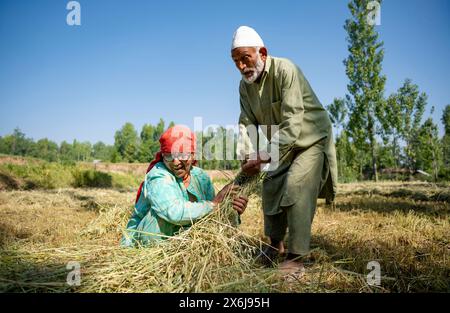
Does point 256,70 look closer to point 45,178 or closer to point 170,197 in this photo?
point 170,197

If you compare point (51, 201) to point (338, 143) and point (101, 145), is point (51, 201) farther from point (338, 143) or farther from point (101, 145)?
point (101, 145)

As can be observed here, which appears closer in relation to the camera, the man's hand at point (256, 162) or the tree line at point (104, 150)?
the man's hand at point (256, 162)

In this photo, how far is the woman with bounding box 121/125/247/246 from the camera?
2.32 m

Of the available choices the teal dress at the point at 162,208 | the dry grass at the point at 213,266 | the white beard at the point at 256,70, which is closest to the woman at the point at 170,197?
the teal dress at the point at 162,208

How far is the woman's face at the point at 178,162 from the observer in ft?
8.06

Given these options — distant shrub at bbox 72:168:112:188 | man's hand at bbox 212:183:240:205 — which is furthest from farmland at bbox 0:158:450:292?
distant shrub at bbox 72:168:112:188

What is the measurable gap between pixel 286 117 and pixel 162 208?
1181 millimetres

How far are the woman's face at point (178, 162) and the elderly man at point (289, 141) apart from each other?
0.47 m

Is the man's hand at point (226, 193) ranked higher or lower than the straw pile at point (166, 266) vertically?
higher

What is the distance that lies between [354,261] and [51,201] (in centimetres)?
695

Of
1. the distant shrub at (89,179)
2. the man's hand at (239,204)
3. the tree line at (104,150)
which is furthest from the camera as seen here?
the tree line at (104,150)

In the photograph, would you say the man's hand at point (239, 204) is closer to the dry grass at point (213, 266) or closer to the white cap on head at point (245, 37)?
the dry grass at point (213, 266)

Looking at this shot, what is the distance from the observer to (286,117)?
2508mm

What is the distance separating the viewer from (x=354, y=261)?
257 centimetres
